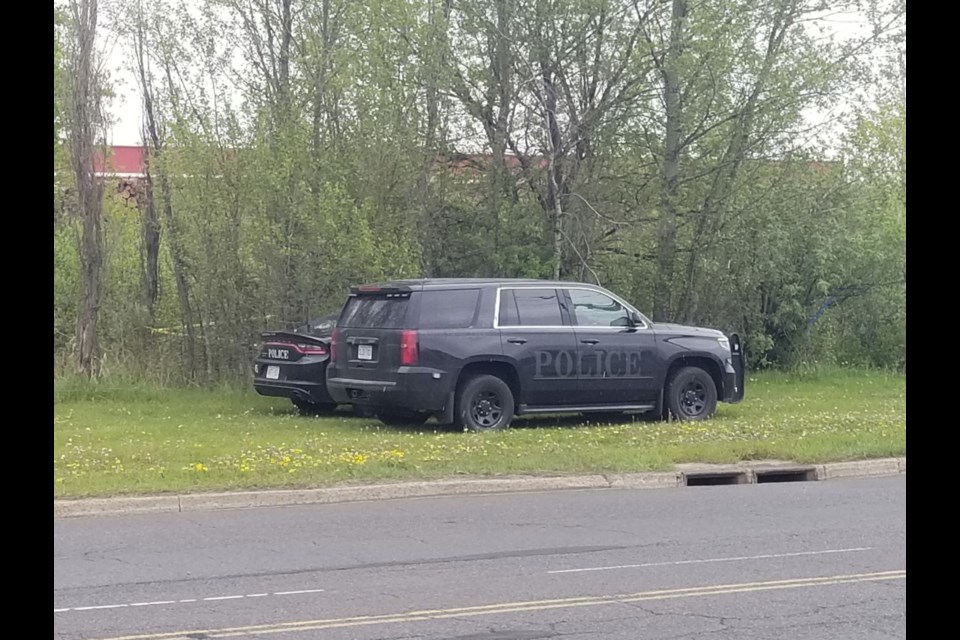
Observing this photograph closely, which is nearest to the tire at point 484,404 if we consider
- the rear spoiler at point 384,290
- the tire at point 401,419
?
the tire at point 401,419

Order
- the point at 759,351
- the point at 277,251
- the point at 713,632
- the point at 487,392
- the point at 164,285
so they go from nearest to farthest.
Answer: the point at 713,632, the point at 487,392, the point at 277,251, the point at 164,285, the point at 759,351

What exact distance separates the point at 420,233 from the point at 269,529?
36.0ft

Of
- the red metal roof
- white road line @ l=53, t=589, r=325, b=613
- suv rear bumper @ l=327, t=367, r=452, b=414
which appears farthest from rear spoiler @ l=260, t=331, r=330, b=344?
white road line @ l=53, t=589, r=325, b=613

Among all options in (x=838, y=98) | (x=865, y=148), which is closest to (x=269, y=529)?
(x=838, y=98)

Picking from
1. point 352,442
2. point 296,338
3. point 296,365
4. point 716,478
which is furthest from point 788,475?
point 296,338

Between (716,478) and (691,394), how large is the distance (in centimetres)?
410

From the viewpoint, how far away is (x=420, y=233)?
1994cm

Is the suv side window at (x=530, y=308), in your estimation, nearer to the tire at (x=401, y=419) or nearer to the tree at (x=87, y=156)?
the tire at (x=401, y=419)

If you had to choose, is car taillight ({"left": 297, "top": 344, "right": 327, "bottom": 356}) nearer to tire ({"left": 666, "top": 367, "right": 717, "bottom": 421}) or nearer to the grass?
the grass

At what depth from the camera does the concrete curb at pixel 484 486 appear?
1023 centimetres

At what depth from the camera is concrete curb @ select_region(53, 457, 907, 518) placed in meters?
10.2

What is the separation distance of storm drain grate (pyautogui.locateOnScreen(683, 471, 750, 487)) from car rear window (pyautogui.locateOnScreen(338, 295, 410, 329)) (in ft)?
13.6

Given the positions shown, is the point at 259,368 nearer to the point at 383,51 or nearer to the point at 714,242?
the point at 383,51

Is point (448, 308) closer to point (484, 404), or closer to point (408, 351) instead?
point (408, 351)
